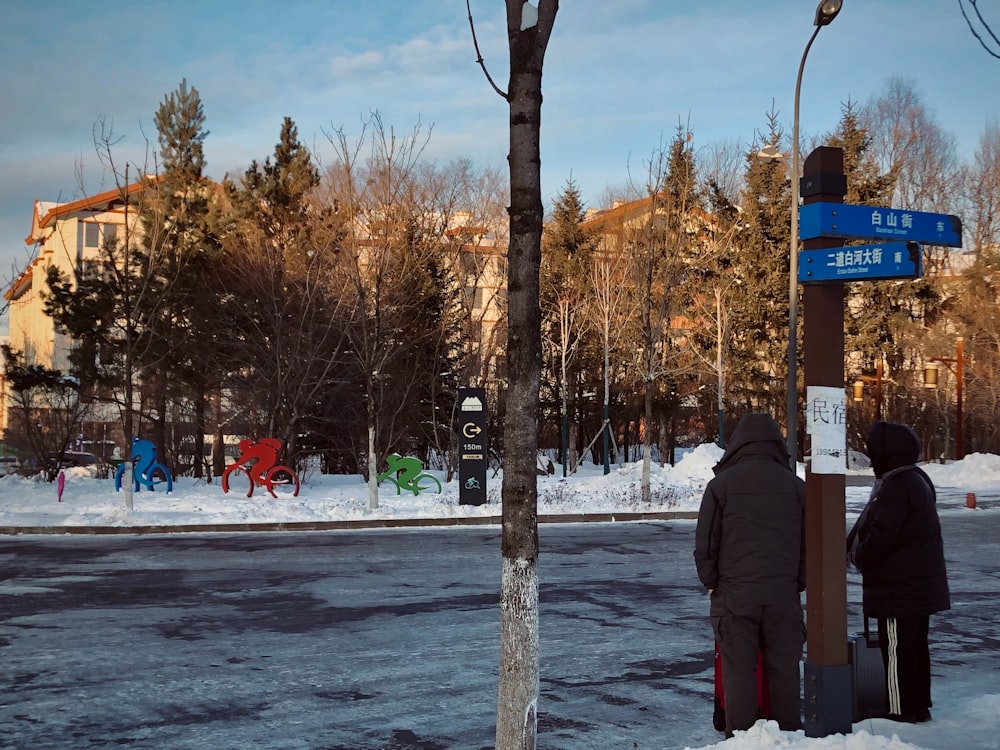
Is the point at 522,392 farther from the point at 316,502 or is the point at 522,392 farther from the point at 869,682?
the point at 316,502

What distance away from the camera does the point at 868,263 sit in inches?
213

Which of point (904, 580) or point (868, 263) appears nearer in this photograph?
point (868, 263)

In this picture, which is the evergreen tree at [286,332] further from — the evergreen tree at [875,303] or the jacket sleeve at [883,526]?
the evergreen tree at [875,303]

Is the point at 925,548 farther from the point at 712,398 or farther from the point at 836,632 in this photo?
the point at 712,398

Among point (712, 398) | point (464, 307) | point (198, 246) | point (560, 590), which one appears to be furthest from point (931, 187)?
point (560, 590)

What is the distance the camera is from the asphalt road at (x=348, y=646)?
6285 mm

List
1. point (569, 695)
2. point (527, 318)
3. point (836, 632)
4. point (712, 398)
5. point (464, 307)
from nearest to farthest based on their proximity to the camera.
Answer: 1. point (527, 318)
2. point (836, 632)
3. point (569, 695)
4. point (464, 307)
5. point (712, 398)

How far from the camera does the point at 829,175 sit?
5727mm

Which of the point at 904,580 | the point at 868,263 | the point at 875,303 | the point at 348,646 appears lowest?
the point at 348,646

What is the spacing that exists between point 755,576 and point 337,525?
14.6 m

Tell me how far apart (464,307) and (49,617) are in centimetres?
2859

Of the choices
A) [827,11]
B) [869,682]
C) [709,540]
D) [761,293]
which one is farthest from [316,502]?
[761,293]

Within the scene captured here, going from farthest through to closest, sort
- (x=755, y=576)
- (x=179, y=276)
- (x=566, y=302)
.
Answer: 1. (x=566, y=302)
2. (x=179, y=276)
3. (x=755, y=576)

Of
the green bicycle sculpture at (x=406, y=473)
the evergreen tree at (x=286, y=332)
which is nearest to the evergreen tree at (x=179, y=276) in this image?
the evergreen tree at (x=286, y=332)
